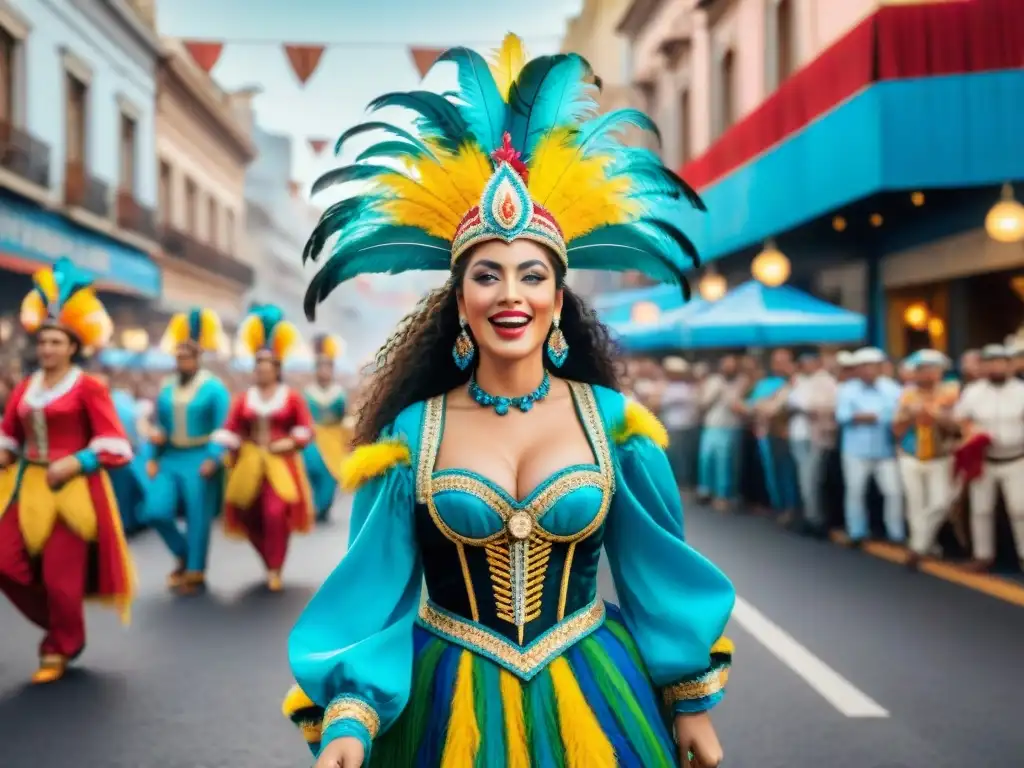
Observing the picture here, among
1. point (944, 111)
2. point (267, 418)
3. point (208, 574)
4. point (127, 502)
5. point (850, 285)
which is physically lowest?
point (208, 574)

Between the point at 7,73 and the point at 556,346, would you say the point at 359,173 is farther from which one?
the point at 7,73

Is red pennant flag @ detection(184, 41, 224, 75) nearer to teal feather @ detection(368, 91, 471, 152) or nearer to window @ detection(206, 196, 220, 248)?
teal feather @ detection(368, 91, 471, 152)

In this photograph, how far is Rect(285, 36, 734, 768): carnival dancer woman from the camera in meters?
2.89

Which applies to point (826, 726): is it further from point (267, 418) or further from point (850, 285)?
point (850, 285)

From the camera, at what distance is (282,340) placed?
10.3m

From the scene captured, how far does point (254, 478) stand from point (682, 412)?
8.55m

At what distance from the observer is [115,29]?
88.0ft

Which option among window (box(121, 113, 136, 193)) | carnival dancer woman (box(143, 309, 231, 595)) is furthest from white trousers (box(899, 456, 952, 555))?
window (box(121, 113, 136, 193))

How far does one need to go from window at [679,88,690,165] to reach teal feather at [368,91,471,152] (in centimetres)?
2367

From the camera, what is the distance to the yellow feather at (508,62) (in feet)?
10.9

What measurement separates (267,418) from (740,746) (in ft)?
19.1

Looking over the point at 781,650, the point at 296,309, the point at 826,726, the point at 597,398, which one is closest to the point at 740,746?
the point at 826,726

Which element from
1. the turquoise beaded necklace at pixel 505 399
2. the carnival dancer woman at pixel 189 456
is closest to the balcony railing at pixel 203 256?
the carnival dancer woman at pixel 189 456

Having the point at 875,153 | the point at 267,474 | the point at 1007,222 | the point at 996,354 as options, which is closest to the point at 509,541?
the point at 267,474
